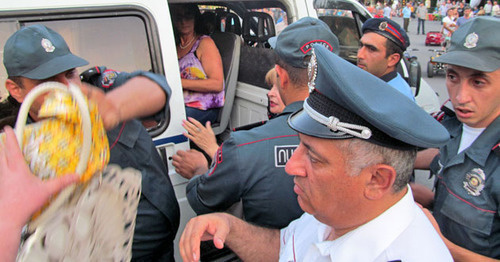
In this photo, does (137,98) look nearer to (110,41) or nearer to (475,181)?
(110,41)

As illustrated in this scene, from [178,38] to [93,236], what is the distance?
2.88 metres

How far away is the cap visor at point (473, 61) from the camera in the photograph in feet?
4.90

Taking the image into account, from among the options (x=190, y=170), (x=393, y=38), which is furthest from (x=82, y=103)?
(x=393, y=38)

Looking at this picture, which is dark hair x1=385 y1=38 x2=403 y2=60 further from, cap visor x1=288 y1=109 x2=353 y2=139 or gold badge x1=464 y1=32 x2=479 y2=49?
cap visor x1=288 y1=109 x2=353 y2=139

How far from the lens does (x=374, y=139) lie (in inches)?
40.8

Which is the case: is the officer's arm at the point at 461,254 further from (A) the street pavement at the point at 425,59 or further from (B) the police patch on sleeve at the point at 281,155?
(A) the street pavement at the point at 425,59

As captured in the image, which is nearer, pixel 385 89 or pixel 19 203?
pixel 19 203

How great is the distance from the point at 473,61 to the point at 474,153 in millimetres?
401

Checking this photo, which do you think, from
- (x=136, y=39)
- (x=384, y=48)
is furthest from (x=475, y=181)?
(x=136, y=39)

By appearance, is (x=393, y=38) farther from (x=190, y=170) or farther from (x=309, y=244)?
(x=309, y=244)

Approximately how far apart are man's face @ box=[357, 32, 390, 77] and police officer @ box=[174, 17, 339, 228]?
128 cm

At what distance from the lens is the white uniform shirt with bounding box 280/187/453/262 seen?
98 cm

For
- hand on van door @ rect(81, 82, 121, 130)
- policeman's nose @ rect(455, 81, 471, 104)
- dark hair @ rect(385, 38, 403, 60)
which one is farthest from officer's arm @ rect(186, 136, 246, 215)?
dark hair @ rect(385, 38, 403, 60)

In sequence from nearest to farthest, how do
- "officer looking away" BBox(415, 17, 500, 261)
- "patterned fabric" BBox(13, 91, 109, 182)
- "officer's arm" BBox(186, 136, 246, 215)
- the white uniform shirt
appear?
"patterned fabric" BBox(13, 91, 109, 182)
the white uniform shirt
"officer looking away" BBox(415, 17, 500, 261)
"officer's arm" BBox(186, 136, 246, 215)
